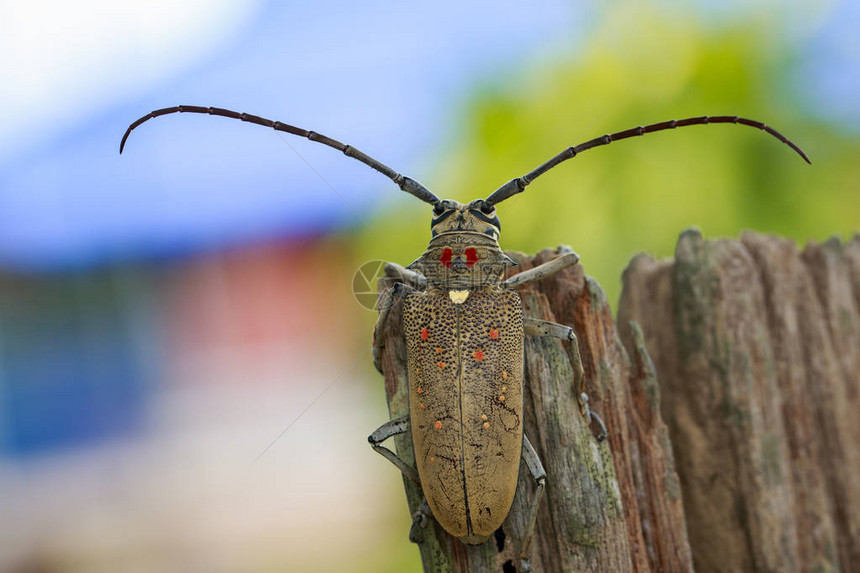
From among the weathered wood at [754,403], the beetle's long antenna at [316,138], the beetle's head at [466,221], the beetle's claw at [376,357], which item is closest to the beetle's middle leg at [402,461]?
the beetle's claw at [376,357]

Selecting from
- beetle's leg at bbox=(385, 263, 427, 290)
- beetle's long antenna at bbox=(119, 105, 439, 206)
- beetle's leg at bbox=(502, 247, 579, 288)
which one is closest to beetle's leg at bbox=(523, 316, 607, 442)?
beetle's leg at bbox=(502, 247, 579, 288)

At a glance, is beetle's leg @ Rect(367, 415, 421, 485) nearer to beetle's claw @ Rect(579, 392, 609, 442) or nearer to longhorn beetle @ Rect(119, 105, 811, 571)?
longhorn beetle @ Rect(119, 105, 811, 571)

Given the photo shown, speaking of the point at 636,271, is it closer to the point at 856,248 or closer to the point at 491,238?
Answer: the point at 491,238

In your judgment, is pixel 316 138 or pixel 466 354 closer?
pixel 466 354


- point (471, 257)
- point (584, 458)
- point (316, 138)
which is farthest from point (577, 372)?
point (316, 138)

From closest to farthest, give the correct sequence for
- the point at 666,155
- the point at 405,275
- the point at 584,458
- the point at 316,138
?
the point at 584,458
the point at 316,138
the point at 405,275
the point at 666,155

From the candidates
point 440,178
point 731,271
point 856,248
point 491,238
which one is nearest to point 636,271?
point 731,271

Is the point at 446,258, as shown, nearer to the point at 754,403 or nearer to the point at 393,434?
the point at 393,434
